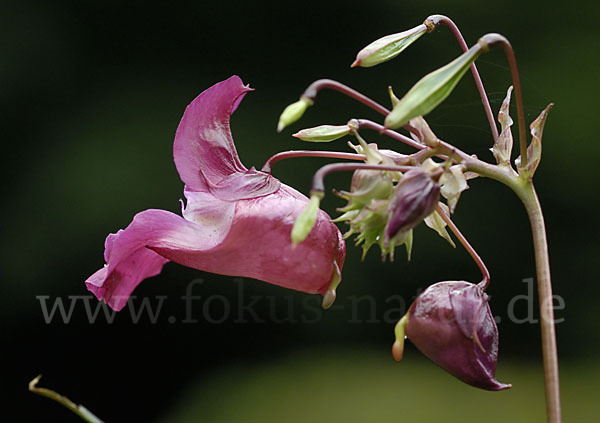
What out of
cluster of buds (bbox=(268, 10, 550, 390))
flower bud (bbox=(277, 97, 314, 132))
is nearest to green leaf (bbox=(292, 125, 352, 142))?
cluster of buds (bbox=(268, 10, 550, 390))

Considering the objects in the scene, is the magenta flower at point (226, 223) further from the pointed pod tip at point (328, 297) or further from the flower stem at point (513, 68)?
the flower stem at point (513, 68)

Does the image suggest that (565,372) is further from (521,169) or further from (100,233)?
(521,169)

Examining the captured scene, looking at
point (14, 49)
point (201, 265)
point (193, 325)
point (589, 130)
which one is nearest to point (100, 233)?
point (193, 325)

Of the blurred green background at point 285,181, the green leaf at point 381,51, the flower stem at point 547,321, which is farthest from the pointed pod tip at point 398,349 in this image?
the blurred green background at point 285,181

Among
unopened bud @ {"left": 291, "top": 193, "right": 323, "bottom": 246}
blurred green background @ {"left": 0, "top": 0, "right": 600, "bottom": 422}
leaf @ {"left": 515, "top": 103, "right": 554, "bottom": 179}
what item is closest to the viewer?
unopened bud @ {"left": 291, "top": 193, "right": 323, "bottom": 246}

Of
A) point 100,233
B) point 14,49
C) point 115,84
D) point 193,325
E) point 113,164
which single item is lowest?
point 193,325

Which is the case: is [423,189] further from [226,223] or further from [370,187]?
[226,223]

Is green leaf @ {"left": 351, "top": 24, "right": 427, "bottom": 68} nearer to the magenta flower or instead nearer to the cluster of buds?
the cluster of buds
